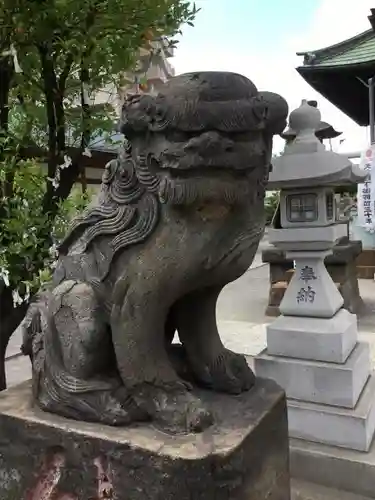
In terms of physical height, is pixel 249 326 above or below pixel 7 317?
below

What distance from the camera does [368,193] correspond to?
637 cm

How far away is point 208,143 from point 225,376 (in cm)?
73

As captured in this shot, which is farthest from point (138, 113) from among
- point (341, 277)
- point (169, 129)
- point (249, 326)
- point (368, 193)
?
point (368, 193)

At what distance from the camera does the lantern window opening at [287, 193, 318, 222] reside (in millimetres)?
2514

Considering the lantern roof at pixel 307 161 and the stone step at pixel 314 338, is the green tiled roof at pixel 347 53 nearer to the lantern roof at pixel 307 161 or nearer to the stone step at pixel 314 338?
the lantern roof at pixel 307 161

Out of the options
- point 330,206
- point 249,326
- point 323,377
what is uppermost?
point 330,206

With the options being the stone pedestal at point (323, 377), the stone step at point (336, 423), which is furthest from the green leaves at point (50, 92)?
the stone step at point (336, 423)

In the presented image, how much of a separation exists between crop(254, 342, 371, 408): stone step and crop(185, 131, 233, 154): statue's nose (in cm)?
150

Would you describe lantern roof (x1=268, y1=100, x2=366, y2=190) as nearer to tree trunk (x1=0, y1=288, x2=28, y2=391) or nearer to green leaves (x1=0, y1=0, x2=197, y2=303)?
green leaves (x1=0, y1=0, x2=197, y2=303)

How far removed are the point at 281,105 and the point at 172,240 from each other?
0.44 meters

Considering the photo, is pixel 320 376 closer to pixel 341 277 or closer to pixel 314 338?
pixel 314 338

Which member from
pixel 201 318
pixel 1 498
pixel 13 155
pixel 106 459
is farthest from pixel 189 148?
pixel 1 498

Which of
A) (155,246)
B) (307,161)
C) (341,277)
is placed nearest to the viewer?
(155,246)

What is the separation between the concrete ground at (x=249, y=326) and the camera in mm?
2035
